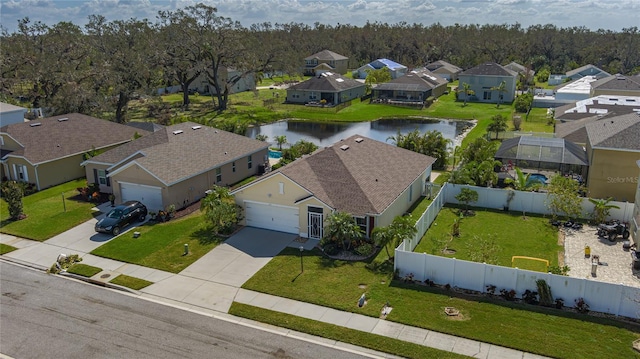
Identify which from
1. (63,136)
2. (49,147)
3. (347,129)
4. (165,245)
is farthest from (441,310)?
(347,129)

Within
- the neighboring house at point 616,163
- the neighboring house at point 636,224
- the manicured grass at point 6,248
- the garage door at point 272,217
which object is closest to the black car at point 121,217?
the manicured grass at point 6,248

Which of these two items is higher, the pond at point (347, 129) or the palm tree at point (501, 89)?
the palm tree at point (501, 89)

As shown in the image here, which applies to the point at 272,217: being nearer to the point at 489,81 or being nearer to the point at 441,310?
the point at 441,310

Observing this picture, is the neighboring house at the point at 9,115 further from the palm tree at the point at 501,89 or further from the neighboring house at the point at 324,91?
the palm tree at the point at 501,89

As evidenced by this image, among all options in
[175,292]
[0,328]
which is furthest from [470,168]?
[0,328]

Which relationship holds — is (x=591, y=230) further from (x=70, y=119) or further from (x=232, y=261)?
(x=70, y=119)

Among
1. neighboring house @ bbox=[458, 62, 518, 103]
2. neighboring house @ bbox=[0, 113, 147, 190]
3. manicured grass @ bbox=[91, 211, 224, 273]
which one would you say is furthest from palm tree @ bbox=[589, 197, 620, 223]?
neighboring house @ bbox=[458, 62, 518, 103]
